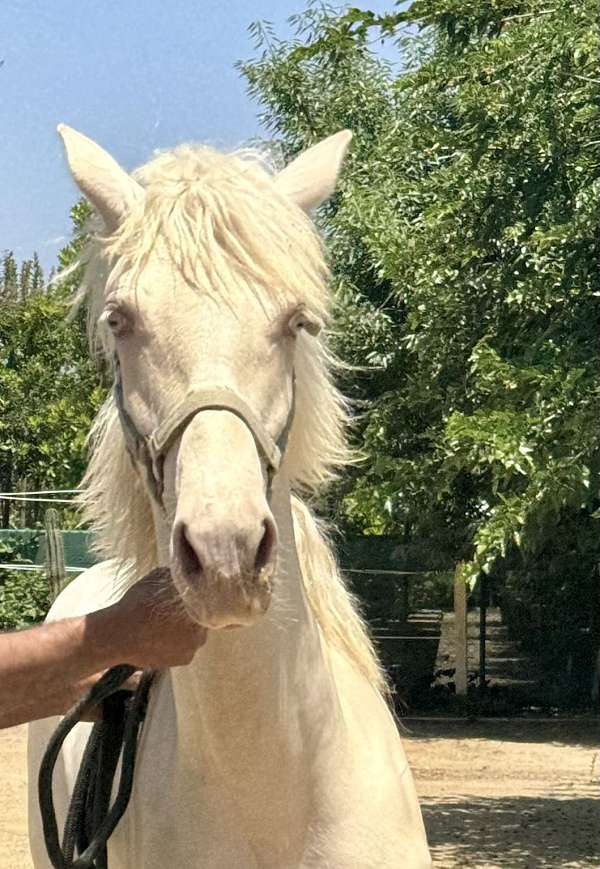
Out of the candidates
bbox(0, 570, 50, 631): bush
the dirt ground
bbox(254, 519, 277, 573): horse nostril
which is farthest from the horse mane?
bbox(0, 570, 50, 631): bush

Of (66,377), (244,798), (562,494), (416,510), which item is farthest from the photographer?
(66,377)

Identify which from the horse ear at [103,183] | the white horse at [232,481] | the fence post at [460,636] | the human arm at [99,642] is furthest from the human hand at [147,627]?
the fence post at [460,636]

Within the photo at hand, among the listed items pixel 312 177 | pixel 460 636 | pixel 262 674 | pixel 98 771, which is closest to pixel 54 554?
pixel 460 636

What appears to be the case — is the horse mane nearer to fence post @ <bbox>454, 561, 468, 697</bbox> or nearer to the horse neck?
the horse neck

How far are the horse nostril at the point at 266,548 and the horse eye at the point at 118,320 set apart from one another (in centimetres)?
48

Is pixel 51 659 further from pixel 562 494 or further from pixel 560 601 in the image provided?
pixel 560 601

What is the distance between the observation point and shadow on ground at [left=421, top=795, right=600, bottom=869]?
6.52 m

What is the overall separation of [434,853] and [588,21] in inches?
167

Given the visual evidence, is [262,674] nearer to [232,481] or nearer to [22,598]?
[232,481]

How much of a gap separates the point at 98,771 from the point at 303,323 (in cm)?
108

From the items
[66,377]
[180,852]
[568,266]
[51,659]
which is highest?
[66,377]

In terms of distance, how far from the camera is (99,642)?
190 cm

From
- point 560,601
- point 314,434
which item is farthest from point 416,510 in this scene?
point 314,434

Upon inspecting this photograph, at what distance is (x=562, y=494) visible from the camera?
5.11 meters
